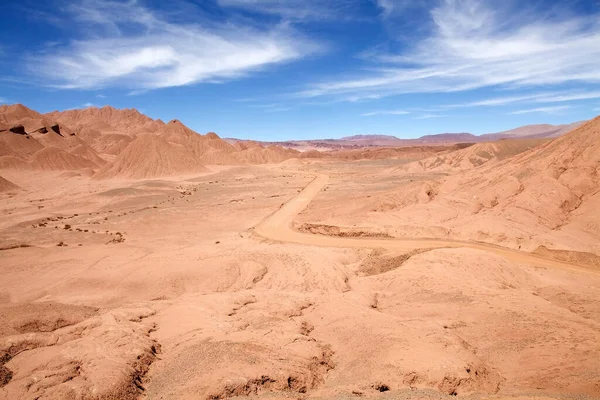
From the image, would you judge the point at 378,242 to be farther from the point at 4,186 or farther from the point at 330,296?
the point at 4,186

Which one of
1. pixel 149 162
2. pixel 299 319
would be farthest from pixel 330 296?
pixel 149 162

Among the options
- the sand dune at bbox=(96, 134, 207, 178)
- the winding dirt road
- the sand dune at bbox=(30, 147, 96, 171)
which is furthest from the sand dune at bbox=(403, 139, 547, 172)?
the sand dune at bbox=(30, 147, 96, 171)

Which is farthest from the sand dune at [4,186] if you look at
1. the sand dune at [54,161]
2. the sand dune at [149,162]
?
the sand dune at [54,161]

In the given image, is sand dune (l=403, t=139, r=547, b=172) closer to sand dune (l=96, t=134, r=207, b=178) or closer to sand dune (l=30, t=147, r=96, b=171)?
sand dune (l=96, t=134, r=207, b=178)

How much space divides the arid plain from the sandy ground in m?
0.05

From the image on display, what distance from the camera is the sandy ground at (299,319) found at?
7980mm

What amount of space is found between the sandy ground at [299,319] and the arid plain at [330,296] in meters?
0.05

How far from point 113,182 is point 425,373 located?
67.9m

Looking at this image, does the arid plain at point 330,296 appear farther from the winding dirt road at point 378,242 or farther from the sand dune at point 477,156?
the sand dune at point 477,156

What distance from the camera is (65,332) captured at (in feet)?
33.9

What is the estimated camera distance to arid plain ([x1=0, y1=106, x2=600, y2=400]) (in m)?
8.12

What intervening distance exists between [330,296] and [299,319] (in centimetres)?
227

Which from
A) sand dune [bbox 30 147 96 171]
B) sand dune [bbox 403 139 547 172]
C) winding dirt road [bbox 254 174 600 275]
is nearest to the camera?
winding dirt road [bbox 254 174 600 275]

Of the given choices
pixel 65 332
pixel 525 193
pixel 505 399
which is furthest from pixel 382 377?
pixel 525 193
